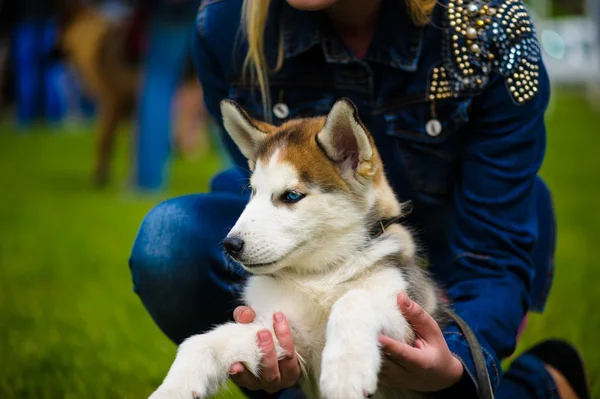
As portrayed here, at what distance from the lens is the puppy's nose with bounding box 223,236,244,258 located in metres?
2.09

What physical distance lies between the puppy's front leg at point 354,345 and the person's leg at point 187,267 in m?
0.70

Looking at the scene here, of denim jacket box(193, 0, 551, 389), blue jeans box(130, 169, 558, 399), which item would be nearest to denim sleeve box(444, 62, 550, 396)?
denim jacket box(193, 0, 551, 389)

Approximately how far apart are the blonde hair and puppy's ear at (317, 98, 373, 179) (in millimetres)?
489

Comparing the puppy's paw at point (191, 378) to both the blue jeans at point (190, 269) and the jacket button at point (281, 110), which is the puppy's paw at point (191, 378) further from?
the jacket button at point (281, 110)

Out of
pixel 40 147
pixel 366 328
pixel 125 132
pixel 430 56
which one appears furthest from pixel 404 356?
pixel 125 132

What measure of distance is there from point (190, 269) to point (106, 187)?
6766mm

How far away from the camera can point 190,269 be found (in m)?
2.54

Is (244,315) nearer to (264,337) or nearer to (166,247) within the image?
(264,337)

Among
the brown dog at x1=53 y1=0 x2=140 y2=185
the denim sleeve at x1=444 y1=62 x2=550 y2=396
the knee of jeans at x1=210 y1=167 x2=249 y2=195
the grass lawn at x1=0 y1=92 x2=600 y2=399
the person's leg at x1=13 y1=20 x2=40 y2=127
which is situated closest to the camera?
the denim sleeve at x1=444 y1=62 x2=550 y2=396

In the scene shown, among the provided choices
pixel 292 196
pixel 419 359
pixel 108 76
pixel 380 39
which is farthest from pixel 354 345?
pixel 108 76

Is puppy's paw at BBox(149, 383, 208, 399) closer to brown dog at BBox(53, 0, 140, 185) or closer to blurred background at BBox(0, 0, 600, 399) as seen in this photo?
blurred background at BBox(0, 0, 600, 399)

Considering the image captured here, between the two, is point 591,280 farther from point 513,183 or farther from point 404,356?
point 404,356

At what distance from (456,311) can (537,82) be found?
817 millimetres

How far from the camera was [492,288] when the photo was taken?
92.5 inches
